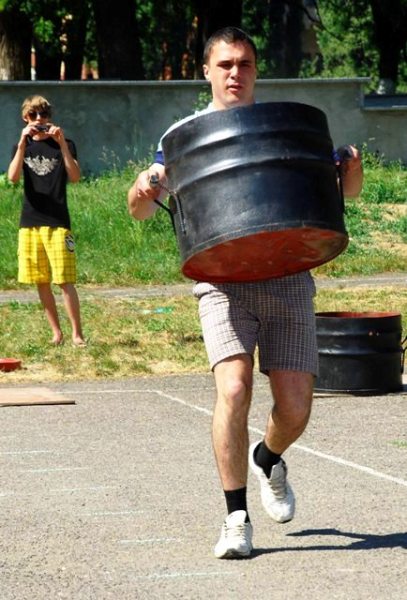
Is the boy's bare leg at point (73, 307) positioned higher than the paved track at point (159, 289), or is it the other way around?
the boy's bare leg at point (73, 307)

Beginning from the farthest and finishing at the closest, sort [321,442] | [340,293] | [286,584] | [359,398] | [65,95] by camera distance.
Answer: [65,95]
[340,293]
[359,398]
[321,442]
[286,584]

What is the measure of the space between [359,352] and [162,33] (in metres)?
51.0

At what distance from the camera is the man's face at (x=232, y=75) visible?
5406 mm

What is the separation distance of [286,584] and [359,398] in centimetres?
479

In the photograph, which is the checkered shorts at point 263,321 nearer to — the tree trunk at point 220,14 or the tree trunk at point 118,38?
the tree trunk at point 220,14

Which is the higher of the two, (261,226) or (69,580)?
(261,226)

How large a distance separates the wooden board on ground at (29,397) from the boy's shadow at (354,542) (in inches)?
154

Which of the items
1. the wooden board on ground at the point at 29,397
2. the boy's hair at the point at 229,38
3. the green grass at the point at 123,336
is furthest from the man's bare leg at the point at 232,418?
the green grass at the point at 123,336

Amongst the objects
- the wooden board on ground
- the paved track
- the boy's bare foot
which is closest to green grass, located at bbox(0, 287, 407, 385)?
the boy's bare foot

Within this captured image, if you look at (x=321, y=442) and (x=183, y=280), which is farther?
(x=183, y=280)

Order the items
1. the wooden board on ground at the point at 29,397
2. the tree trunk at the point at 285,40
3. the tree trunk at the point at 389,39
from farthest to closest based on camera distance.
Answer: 1. the tree trunk at the point at 285,40
2. the tree trunk at the point at 389,39
3. the wooden board on ground at the point at 29,397

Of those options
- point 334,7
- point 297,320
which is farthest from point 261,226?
point 334,7

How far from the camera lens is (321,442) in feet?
26.4

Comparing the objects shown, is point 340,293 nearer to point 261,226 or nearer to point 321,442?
point 321,442
